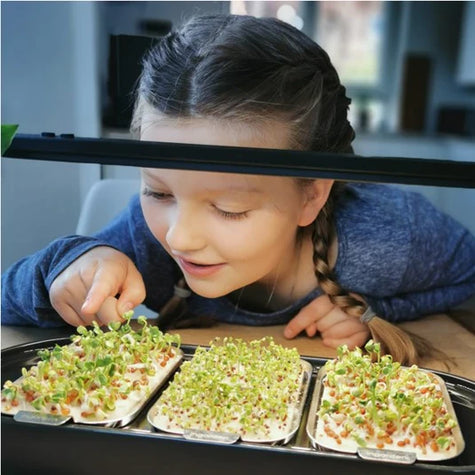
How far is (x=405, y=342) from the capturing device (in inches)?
35.5

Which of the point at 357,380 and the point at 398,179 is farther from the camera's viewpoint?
the point at 357,380

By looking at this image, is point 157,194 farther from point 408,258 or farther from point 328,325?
point 408,258

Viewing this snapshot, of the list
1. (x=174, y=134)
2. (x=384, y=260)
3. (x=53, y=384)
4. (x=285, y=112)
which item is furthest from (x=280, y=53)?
(x=53, y=384)

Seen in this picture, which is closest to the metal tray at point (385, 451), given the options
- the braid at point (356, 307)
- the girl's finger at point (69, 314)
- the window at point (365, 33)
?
the braid at point (356, 307)

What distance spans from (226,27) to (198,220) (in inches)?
10.7

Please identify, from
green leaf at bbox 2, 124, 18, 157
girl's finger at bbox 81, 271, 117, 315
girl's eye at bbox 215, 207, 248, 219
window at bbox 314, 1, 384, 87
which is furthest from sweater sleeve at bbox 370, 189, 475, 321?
window at bbox 314, 1, 384, 87

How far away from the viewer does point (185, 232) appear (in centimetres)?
79

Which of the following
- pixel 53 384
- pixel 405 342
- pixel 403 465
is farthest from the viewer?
pixel 405 342

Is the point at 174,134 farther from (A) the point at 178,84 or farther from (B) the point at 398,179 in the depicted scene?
(B) the point at 398,179

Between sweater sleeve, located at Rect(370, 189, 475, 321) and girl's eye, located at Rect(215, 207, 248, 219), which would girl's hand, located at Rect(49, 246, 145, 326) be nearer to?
girl's eye, located at Rect(215, 207, 248, 219)

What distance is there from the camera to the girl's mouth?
836mm

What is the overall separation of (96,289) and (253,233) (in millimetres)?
248

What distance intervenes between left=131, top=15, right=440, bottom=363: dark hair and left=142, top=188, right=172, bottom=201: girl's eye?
3.6 inches

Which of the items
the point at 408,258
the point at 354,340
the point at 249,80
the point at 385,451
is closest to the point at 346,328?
the point at 354,340
